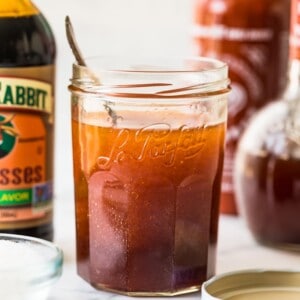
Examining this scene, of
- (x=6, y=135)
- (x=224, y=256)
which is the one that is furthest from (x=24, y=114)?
(x=224, y=256)

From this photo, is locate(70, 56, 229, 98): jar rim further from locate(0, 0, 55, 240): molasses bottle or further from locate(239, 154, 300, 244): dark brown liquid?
locate(239, 154, 300, 244): dark brown liquid

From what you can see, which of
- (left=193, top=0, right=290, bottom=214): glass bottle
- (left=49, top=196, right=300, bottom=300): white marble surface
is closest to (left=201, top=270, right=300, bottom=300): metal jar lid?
(left=49, top=196, right=300, bottom=300): white marble surface

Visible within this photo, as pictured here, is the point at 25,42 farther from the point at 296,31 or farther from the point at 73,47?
the point at 296,31

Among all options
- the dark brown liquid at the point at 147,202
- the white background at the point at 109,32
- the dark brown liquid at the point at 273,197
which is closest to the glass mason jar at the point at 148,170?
the dark brown liquid at the point at 147,202

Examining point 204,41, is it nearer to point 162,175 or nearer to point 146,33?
point 146,33

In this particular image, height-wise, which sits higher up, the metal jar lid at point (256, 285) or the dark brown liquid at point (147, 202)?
the dark brown liquid at point (147, 202)

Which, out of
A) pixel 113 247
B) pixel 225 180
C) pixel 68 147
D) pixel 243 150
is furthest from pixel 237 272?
pixel 68 147

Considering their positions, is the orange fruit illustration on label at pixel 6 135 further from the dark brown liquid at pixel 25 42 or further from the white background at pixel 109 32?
the white background at pixel 109 32
